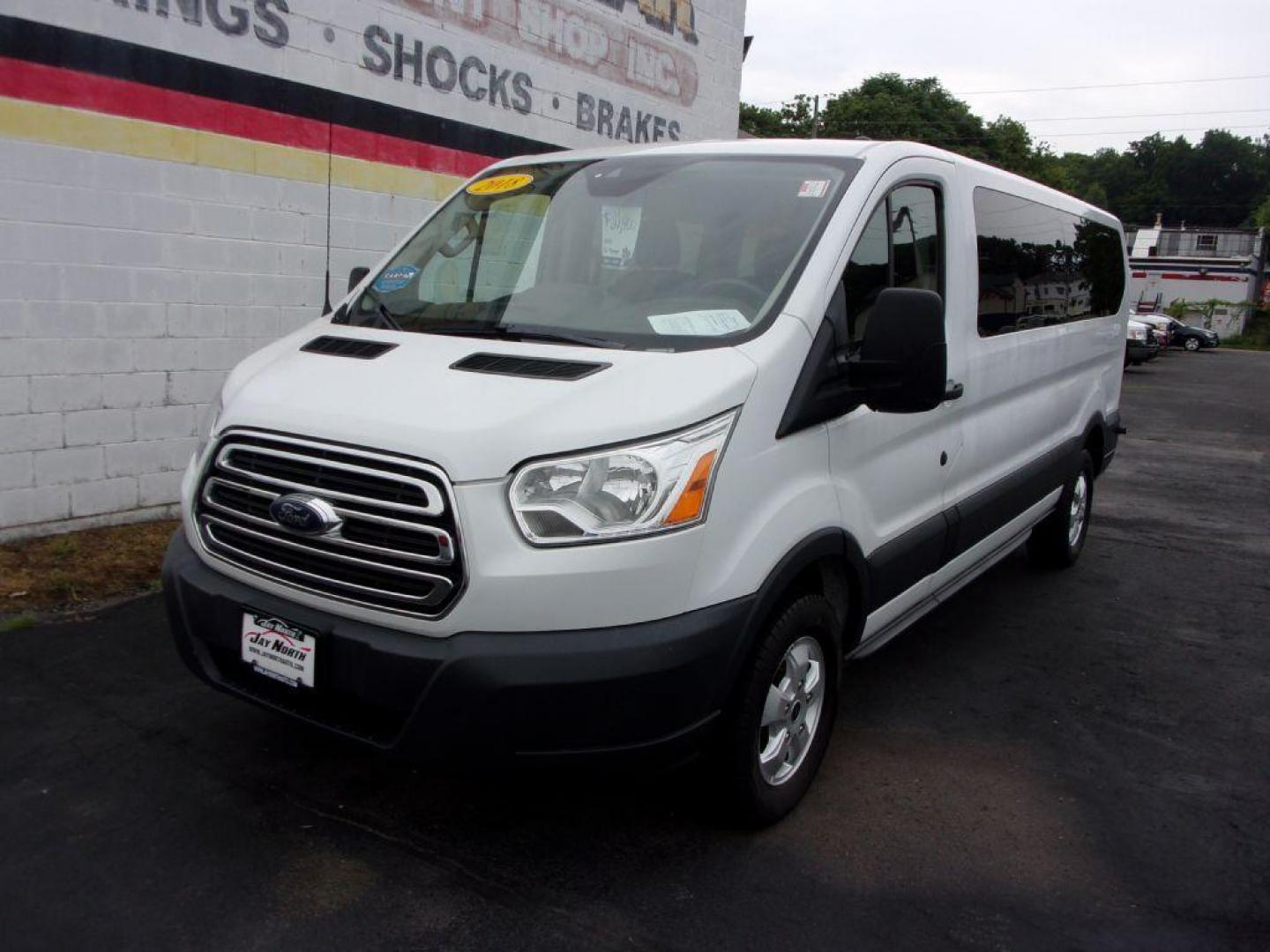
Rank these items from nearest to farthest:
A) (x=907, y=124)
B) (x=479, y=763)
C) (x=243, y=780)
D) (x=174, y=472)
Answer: (x=479, y=763)
(x=243, y=780)
(x=174, y=472)
(x=907, y=124)

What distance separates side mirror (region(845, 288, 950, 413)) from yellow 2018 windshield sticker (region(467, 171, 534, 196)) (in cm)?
165

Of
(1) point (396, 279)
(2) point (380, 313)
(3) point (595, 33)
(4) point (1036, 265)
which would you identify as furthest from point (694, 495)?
(3) point (595, 33)

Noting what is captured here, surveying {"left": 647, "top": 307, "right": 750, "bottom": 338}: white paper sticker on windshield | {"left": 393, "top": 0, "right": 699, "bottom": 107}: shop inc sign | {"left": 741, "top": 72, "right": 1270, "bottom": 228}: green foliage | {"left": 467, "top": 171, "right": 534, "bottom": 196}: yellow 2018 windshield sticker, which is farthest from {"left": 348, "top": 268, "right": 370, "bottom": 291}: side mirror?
{"left": 741, "top": 72, "right": 1270, "bottom": 228}: green foliage

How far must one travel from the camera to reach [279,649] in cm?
288

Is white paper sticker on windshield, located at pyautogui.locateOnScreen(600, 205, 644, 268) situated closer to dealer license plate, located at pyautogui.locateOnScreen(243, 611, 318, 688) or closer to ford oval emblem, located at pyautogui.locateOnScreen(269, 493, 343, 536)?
ford oval emblem, located at pyautogui.locateOnScreen(269, 493, 343, 536)

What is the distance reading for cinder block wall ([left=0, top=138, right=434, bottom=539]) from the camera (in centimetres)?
538

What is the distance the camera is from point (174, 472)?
6.17 metres

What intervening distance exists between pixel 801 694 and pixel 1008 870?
2.53 feet

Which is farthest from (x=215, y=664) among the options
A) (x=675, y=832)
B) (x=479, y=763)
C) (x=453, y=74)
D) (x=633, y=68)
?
(x=633, y=68)

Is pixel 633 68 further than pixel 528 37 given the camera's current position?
Yes

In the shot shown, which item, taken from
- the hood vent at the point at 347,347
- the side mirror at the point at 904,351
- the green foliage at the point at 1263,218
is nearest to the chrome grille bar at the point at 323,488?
the hood vent at the point at 347,347

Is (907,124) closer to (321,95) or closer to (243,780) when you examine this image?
(321,95)

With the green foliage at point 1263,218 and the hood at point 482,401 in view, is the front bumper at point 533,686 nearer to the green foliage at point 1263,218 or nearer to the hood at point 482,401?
the hood at point 482,401

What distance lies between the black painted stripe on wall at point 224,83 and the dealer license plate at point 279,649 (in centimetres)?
388
